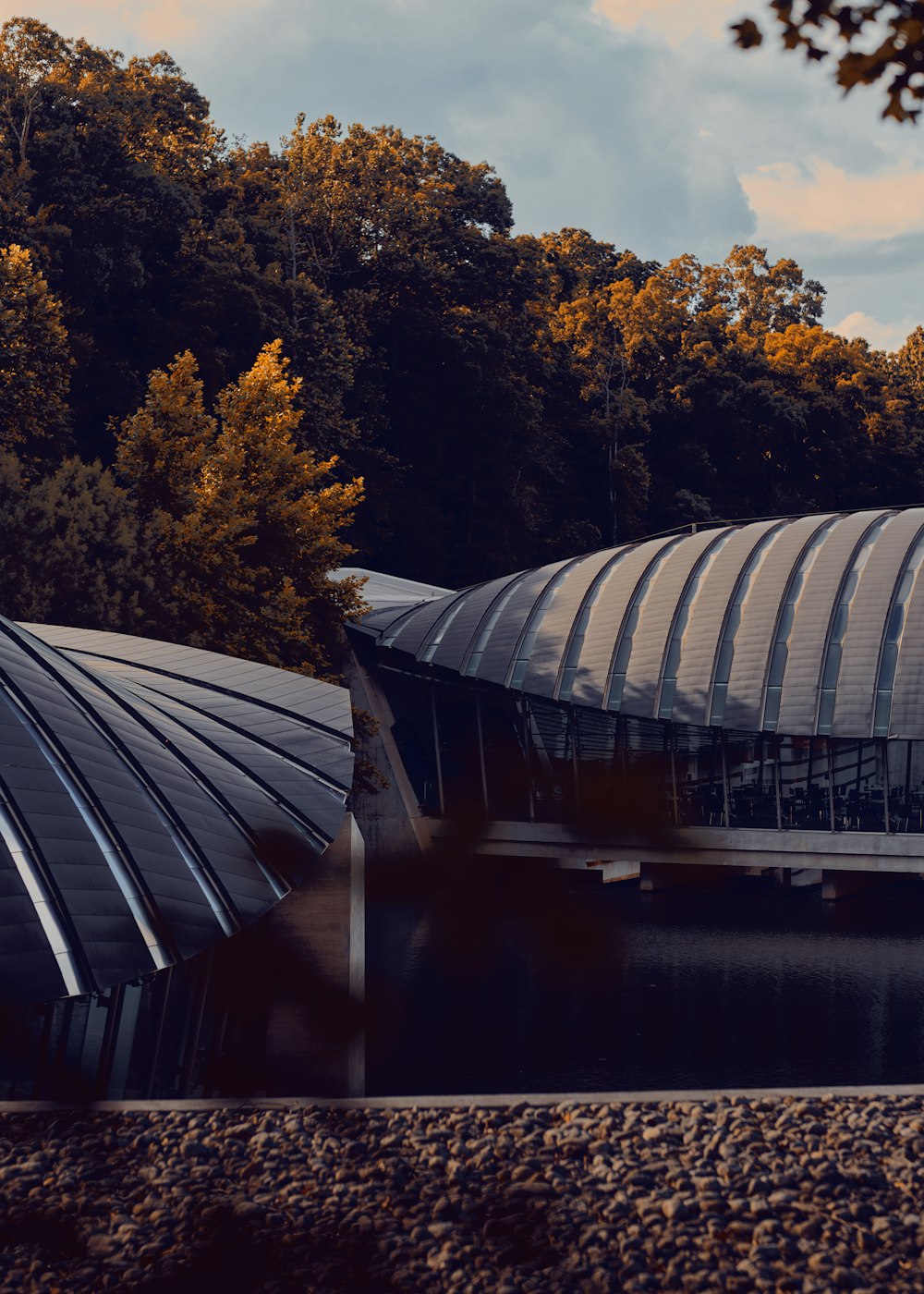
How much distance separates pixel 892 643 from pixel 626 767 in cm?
835

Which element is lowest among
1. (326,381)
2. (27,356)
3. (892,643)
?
(892,643)

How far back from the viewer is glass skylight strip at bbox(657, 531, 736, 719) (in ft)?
128

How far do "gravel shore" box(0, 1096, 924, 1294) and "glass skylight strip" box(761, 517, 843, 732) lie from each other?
76.3 ft

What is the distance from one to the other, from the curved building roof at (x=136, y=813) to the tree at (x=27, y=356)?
21.6m

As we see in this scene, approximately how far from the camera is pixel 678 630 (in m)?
40.3

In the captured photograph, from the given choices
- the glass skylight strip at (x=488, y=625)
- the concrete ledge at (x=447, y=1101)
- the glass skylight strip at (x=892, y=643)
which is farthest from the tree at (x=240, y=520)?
the concrete ledge at (x=447, y=1101)

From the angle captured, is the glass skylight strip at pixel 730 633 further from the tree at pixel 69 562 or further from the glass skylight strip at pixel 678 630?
the tree at pixel 69 562

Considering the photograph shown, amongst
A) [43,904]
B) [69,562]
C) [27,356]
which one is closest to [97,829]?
[43,904]

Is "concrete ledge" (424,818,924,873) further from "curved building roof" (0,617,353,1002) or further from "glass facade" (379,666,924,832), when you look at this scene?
"curved building roof" (0,617,353,1002)

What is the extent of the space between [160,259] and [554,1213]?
149 feet

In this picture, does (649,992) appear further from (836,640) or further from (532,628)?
(532,628)

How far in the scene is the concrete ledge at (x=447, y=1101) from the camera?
46.5 ft

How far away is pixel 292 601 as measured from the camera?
120 feet

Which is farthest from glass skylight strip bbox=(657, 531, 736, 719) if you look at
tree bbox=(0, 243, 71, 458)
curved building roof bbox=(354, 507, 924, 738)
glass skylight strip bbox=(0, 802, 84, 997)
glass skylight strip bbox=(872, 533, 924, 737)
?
glass skylight strip bbox=(0, 802, 84, 997)
